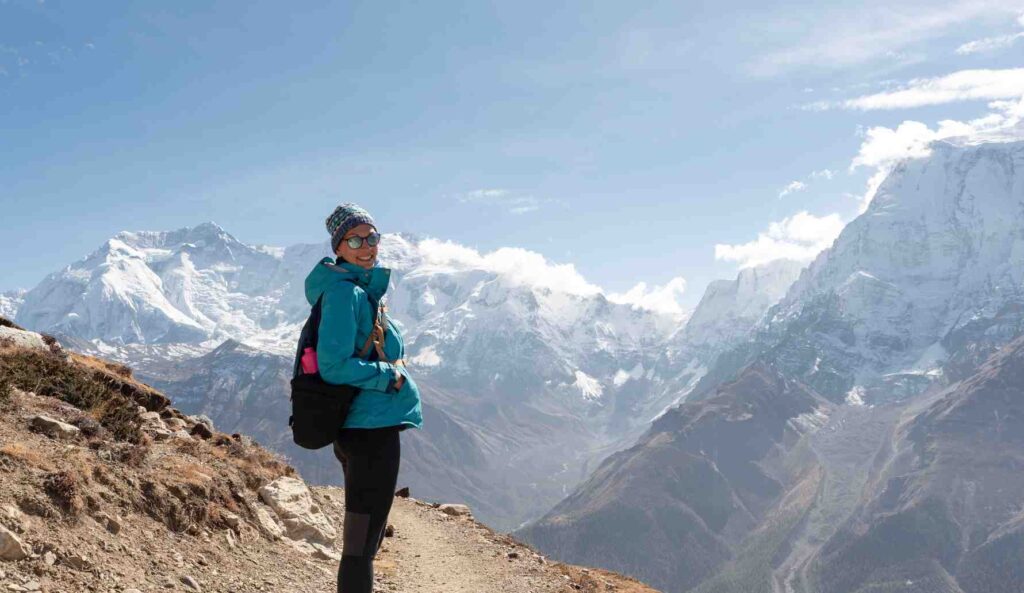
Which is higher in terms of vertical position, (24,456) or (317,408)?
(317,408)

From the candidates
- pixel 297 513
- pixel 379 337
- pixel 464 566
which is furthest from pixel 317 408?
pixel 464 566

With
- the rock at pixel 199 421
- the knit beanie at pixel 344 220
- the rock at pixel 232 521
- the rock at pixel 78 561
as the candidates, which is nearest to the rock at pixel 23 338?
the rock at pixel 199 421

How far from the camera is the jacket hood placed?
8539 millimetres

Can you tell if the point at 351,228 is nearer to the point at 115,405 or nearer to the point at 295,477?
the point at 115,405

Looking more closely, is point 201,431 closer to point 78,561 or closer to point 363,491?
point 78,561

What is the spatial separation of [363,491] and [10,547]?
4191 millimetres

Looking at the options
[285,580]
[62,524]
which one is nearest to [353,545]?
[62,524]

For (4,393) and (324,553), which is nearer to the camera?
(4,393)

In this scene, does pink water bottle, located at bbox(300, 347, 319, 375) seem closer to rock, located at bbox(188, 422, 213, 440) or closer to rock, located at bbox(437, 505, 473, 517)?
rock, located at bbox(188, 422, 213, 440)

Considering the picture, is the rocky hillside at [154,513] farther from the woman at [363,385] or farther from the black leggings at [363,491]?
the woman at [363,385]

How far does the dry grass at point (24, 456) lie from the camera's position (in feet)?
34.4

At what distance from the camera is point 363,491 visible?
8.56 meters

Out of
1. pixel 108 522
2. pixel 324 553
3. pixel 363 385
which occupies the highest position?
pixel 363 385

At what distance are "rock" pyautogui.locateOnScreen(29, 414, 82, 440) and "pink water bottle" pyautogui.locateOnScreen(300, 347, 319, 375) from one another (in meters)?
7.14
